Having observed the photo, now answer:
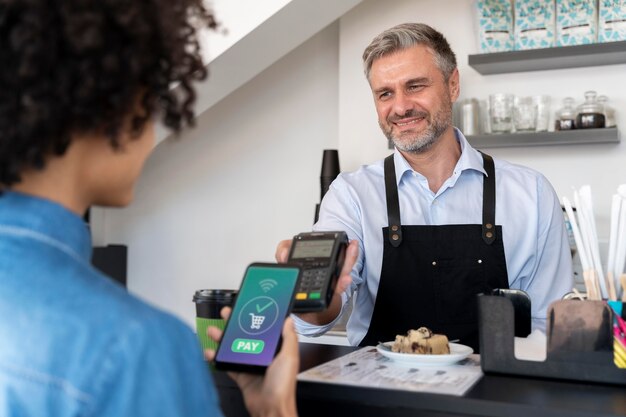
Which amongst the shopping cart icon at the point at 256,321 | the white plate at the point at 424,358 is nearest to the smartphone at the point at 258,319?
the shopping cart icon at the point at 256,321

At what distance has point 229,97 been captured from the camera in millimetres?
3934

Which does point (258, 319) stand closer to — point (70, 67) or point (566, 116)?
point (70, 67)

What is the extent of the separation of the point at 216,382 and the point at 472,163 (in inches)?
45.1

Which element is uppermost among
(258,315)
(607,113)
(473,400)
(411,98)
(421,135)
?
(607,113)

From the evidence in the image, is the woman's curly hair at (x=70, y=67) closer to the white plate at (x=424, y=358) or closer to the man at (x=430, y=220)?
the white plate at (x=424, y=358)

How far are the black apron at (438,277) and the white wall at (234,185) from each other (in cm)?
186

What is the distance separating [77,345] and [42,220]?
14 centimetres

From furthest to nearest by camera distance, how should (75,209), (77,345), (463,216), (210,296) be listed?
(463,216) → (210,296) → (75,209) → (77,345)

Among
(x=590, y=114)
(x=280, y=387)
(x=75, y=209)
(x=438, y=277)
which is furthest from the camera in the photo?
(x=590, y=114)

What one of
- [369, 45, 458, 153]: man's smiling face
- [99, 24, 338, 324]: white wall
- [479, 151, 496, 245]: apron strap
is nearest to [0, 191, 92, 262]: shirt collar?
[479, 151, 496, 245]: apron strap

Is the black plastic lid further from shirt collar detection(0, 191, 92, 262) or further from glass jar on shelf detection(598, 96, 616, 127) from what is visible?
glass jar on shelf detection(598, 96, 616, 127)

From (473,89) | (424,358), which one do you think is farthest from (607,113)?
(424,358)

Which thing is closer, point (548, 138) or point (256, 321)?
point (256, 321)

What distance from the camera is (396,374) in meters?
1.12
